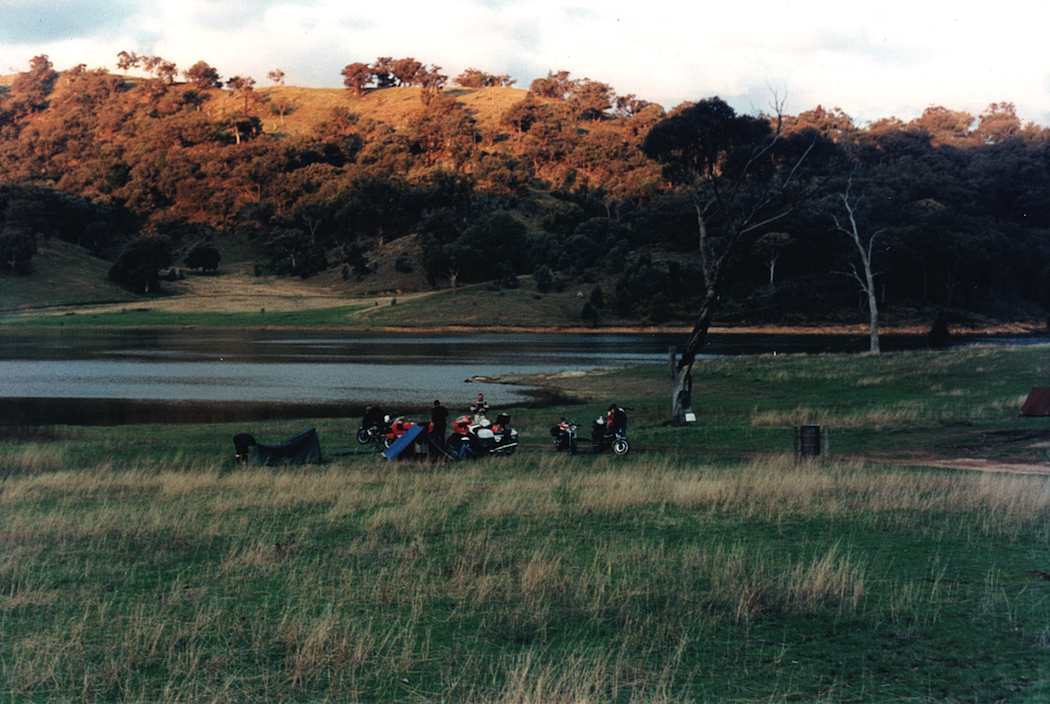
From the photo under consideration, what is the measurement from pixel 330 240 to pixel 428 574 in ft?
552

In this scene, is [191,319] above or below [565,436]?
below

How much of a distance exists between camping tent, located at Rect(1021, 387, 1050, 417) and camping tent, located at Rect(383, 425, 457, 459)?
18.1 m

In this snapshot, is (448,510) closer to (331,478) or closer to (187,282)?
(331,478)

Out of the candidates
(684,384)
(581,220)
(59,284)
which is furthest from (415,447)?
(59,284)

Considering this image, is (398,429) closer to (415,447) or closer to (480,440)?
(415,447)

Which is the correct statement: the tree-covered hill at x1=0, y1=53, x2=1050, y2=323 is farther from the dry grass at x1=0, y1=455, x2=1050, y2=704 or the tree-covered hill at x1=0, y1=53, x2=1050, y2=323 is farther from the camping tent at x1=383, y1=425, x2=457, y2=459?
the dry grass at x1=0, y1=455, x2=1050, y2=704

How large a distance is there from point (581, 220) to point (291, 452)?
133229 mm

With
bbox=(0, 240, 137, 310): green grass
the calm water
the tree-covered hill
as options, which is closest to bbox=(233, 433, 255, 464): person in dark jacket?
the calm water

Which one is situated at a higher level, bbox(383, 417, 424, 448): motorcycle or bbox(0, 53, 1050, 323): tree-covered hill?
bbox(0, 53, 1050, 323): tree-covered hill

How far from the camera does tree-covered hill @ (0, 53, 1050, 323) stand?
118250 mm

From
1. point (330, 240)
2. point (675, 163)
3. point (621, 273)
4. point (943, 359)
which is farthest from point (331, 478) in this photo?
point (330, 240)

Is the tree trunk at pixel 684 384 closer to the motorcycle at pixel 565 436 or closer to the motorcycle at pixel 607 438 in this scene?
the motorcycle at pixel 607 438

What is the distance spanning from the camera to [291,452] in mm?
23297

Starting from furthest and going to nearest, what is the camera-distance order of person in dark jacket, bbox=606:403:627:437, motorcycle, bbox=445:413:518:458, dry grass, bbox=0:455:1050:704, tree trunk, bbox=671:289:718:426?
tree trunk, bbox=671:289:718:426 < person in dark jacket, bbox=606:403:627:437 < motorcycle, bbox=445:413:518:458 < dry grass, bbox=0:455:1050:704
